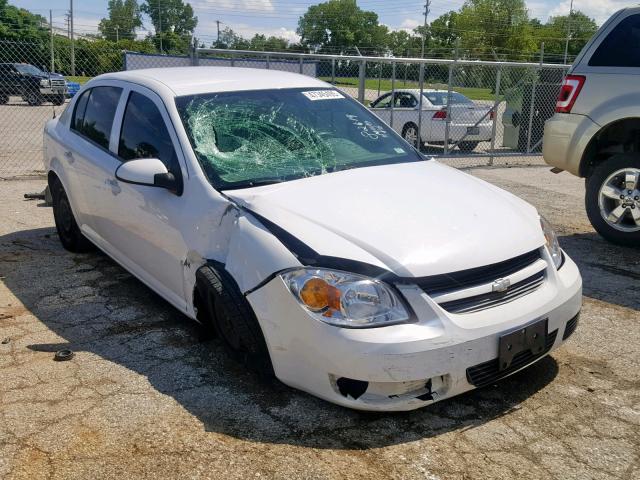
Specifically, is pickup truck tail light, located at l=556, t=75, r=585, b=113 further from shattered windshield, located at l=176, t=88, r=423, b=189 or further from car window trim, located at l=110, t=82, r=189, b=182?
car window trim, located at l=110, t=82, r=189, b=182

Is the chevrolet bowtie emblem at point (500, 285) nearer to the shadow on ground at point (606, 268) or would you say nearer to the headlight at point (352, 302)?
the headlight at point (352, 302)

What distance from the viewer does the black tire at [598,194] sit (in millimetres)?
6039

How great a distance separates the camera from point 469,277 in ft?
9.90

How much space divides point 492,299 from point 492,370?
32 centimetres

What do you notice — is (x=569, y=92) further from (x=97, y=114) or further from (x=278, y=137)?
(x=97, y=114)

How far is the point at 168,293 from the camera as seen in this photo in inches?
159

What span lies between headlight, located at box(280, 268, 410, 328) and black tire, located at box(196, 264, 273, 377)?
0.36m

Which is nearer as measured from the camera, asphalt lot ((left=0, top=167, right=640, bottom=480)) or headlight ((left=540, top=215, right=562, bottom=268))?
asphalt lot ((left=0, top=167, right=640, bottom=480))

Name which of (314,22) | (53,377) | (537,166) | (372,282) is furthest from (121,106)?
(314,22)

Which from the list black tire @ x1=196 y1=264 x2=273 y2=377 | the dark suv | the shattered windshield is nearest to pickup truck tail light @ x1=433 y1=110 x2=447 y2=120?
the shattered windshield

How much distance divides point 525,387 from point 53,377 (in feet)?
8.02

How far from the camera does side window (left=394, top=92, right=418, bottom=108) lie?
14.0m

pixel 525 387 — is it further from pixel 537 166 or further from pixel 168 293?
pixel 537 166

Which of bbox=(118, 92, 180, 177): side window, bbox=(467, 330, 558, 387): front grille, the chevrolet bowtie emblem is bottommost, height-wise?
bbox=(467, 330, 558, 387): front grille
